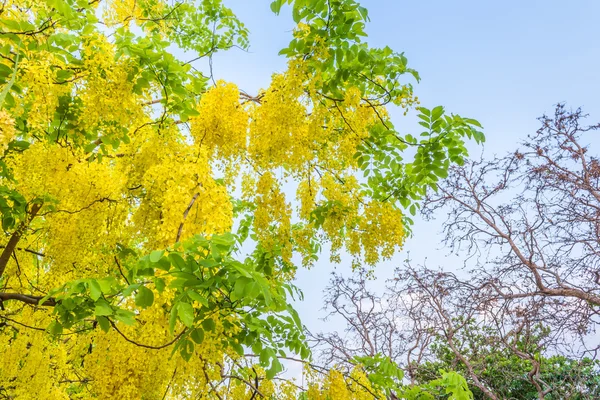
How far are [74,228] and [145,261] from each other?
53.4 inches

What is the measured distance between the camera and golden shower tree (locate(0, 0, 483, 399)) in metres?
2.17

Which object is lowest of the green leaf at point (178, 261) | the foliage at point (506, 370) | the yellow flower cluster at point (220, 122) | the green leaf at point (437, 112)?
the green leaf at point (178, 261)

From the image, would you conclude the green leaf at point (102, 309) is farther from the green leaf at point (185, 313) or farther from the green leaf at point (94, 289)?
the green leaf at point (185, 313)

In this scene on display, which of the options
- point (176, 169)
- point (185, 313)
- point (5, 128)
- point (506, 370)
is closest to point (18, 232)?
point (176, 169)

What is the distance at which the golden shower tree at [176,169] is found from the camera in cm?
217

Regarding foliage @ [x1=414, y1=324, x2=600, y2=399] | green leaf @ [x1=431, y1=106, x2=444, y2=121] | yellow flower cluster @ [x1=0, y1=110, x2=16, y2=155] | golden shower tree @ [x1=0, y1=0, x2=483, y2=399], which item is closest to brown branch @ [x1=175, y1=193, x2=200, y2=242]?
golden shower tree @ [x1=0, y1=0, x2=483, y2=399]

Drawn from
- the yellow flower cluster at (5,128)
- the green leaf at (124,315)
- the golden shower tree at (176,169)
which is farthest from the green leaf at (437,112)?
the yellow flower cluster at (5,128)

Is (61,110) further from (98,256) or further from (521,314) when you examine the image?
(521,314)

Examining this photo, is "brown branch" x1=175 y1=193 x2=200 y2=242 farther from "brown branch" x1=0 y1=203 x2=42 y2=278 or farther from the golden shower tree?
"brown branch" x1=0 y1=203 x2=42 y2=278

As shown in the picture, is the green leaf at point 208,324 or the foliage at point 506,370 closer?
the green leaf at point 208,324

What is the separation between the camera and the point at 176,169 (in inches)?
91.0

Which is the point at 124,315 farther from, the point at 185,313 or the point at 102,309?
the point at 185,313

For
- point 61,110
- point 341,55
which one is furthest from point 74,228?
point 341,55

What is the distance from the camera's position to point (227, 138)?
2.70m
